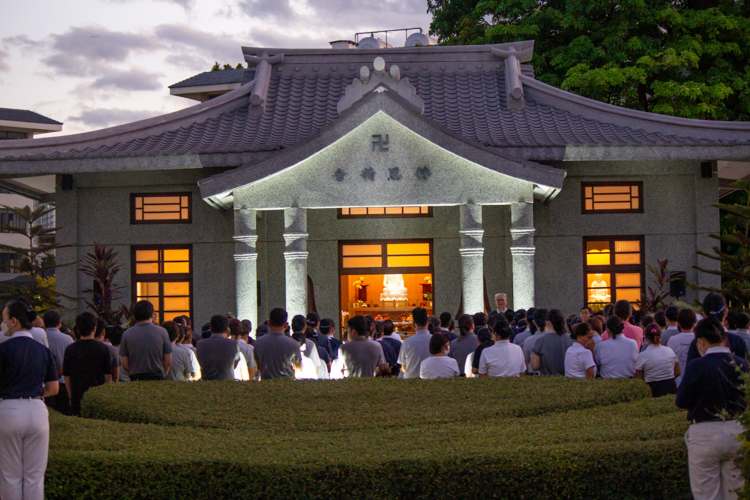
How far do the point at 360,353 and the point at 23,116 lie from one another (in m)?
53.8

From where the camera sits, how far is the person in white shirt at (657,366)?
32.8 feet

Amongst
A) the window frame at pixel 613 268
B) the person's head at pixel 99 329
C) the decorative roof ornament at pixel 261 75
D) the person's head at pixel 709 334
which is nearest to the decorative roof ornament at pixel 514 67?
the window frame at pixel 613 268

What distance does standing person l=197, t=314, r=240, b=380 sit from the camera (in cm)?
1034

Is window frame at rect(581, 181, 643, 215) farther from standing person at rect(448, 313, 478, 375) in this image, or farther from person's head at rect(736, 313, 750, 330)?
person's head at rect(736, 313, 750, 330)

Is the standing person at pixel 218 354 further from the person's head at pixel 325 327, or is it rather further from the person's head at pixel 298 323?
the person's head at pixel 325 327

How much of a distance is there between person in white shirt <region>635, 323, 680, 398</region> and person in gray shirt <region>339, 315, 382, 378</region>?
318cm

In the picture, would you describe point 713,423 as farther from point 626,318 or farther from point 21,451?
point 21,451

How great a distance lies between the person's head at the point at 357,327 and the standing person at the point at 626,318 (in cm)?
300

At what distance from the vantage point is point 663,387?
10109 mm

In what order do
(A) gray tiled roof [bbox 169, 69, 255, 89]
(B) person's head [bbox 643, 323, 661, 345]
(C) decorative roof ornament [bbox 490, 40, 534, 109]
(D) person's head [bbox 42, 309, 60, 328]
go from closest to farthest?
(B) person's head [bbox 643, 323, 661, 345]
(D) person's head [bbox 42, 309, 60, 328]
(C) decorative roof ornament [bbox 490, 40, 534, 109]
(A) gray tiled roof [bbox 169, 69, 255, 89]

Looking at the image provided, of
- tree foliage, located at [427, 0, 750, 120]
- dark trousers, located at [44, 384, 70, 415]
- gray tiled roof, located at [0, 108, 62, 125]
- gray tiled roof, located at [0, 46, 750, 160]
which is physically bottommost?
dark trousers, located at [44, 384, 70, 415]

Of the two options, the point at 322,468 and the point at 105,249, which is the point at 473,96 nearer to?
the point at 105,249

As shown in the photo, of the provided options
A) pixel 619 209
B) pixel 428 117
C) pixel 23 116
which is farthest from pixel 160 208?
pixel 23 116

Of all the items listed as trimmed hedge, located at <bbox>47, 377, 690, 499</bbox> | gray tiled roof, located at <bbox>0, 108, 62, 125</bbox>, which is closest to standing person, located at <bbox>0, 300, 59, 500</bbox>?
trimmed hedge, located at <bbox>47, 377, 690, 499</bbox>
